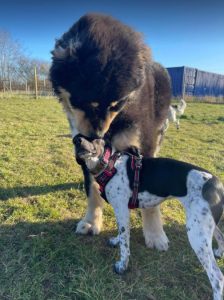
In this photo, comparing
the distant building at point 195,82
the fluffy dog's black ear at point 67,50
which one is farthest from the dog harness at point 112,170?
the distant building at point 195,82

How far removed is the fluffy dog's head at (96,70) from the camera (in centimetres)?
211

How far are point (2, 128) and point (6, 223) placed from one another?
16.6ft

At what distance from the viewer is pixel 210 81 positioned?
26188 mm

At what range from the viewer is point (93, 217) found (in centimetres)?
299

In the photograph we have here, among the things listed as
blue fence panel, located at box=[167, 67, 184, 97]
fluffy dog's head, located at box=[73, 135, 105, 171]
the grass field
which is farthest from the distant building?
fluffy dog's head, located at box=[73, 135, 105, 171]

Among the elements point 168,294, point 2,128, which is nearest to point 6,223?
point 168,294

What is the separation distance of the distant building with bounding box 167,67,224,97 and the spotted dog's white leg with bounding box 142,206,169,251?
19.4m

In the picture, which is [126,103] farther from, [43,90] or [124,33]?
[43,90]

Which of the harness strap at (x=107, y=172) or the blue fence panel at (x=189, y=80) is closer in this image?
the harness strap at (x=107, y=172)

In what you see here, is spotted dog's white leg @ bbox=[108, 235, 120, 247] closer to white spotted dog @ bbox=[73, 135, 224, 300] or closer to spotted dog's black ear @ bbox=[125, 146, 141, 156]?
white spotted dog @ bbox=[73, 135, 224, 300]

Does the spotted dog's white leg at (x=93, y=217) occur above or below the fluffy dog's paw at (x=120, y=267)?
above

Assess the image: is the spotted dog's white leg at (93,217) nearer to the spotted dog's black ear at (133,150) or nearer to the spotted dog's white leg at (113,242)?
the spotted dog's white leg at (113,242)

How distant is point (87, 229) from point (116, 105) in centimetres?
130

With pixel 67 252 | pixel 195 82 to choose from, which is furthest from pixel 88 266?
pixel 195 82
